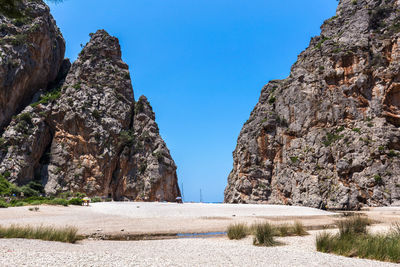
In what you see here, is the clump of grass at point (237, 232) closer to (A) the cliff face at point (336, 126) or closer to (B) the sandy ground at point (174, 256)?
(B) the sandy ground at point (174, 256)

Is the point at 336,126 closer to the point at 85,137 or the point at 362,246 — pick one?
the point at 362,246

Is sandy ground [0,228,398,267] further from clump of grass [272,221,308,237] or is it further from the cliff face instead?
the cliff face

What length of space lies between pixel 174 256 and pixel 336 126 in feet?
140

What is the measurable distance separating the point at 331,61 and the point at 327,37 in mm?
8910

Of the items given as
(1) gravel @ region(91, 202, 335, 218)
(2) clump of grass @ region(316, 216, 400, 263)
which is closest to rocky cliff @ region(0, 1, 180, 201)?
(1) gravel @ region(91, 202, 335, 218)

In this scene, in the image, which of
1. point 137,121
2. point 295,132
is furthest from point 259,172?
point 137,121

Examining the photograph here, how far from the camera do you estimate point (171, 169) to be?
57719 millimetres

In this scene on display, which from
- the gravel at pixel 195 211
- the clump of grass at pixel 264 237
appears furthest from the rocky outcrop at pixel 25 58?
the clump of grass at pixel 264 237

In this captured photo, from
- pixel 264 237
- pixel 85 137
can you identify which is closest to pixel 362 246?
pixel 264 237

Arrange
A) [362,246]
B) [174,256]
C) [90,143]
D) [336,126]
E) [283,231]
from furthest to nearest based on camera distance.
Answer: [90,143]
[336,126]
[283,231]
[362,246]
[174,256]

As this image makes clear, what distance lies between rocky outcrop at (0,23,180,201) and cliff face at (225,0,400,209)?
18.2m

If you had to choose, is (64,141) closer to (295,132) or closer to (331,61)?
(295,132)

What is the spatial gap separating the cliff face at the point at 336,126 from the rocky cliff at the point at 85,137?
19258mm

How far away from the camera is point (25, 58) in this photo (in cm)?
5462
